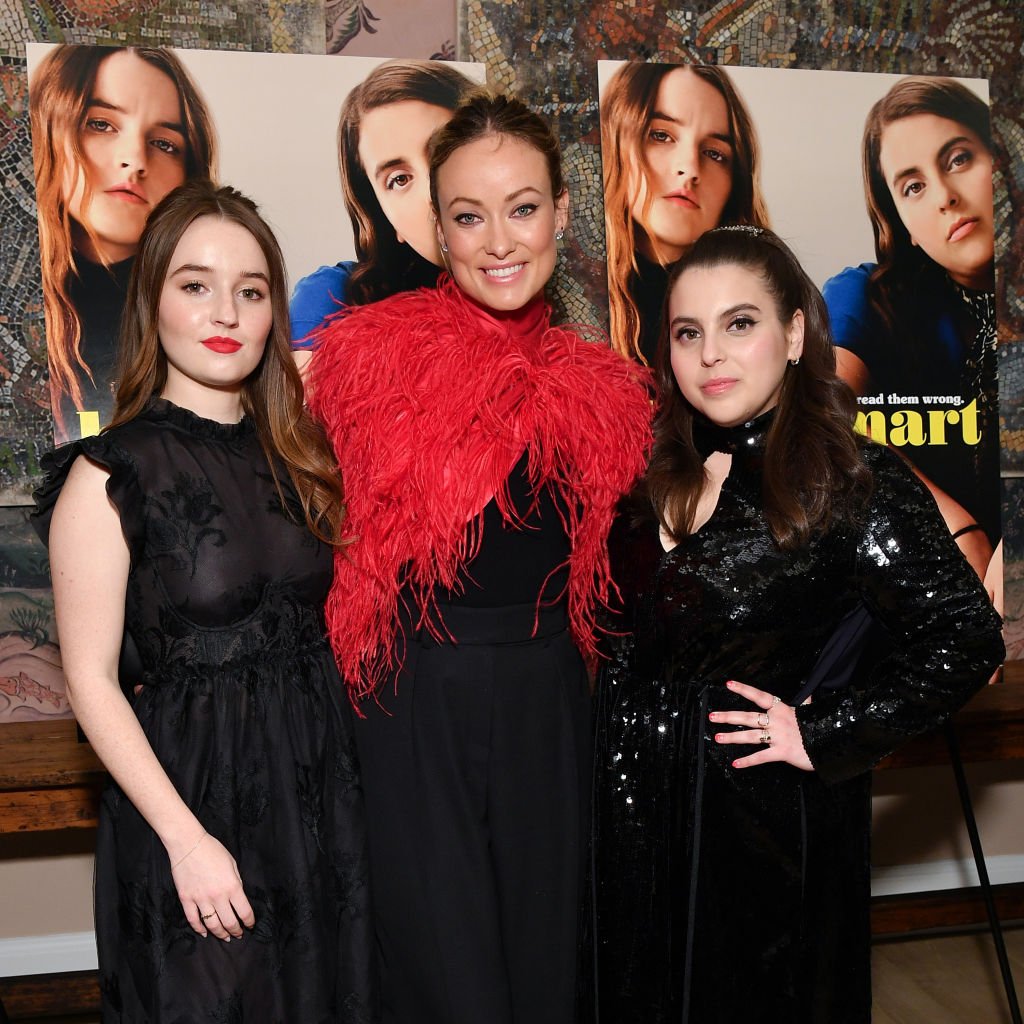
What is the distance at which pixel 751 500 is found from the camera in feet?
5.99

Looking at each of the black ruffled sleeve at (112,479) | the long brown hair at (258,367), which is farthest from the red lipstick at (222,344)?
the black ruffled sleeve at (112,479)

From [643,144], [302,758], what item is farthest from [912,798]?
[302,758]

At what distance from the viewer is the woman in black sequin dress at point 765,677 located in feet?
5.79

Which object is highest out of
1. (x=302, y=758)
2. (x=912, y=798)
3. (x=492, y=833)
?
(x=302, y=758)

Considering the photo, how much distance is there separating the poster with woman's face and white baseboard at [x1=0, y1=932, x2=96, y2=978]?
4.82 feet

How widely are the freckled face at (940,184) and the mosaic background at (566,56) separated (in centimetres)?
21

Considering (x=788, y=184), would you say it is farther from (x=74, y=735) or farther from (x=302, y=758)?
(x=74, y=735)

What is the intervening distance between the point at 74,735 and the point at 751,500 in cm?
182

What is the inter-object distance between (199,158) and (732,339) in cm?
155

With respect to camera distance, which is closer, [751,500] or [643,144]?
[751,500]

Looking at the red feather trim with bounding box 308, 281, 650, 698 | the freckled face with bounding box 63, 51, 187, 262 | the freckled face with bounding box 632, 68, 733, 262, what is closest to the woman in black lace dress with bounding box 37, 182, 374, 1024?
the red feather trim with bounding box 308, 281, 650, 698

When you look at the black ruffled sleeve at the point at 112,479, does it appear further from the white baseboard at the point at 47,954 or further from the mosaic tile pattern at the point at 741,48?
the white baseboard at the point at 47,954

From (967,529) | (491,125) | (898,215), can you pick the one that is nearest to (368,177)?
(491,125)

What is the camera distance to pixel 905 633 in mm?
1793
